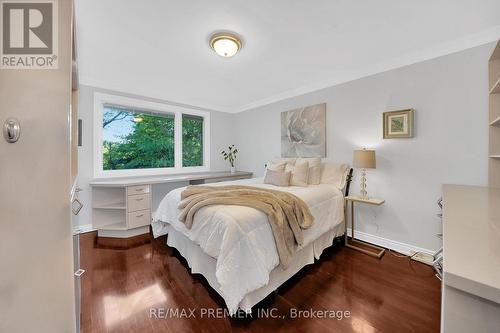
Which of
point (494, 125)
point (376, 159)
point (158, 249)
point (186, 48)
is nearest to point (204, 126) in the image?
point (186, 48)

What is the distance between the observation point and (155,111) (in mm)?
3893

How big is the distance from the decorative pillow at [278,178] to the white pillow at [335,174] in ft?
1.74

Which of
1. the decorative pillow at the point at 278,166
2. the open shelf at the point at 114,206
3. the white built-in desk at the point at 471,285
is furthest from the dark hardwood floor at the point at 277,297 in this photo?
the decorative pillow at the point at 278,166

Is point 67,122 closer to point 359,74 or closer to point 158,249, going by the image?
point 158,249

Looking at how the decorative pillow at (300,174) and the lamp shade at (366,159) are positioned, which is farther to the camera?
the decorative pillow at (300,174)

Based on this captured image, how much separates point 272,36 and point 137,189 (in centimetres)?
275

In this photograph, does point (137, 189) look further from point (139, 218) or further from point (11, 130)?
point (11, 130)

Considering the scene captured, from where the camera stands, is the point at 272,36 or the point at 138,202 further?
the point at 138,202

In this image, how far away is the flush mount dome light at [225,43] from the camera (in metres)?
2.04

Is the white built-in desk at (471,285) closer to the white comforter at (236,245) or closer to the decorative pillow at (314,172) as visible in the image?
the white comforter at (236,245)

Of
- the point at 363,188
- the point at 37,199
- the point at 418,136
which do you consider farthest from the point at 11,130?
the point at 418,136

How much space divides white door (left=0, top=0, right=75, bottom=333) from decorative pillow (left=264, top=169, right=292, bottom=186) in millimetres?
2476

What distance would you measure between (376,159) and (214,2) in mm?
2617

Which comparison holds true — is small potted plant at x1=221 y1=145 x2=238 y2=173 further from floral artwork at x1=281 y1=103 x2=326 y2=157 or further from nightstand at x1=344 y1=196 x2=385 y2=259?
nightstand at x1=344 y1=196 x2=385 y2=259
